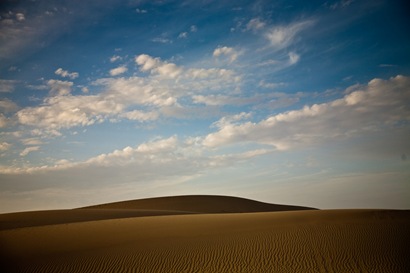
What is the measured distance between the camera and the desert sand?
45.7 ft

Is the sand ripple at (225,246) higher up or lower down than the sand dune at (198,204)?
lower down

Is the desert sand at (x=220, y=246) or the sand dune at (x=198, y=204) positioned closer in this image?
the desert sand at (x=220, y=246)

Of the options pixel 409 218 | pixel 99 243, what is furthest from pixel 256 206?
pixel 99 243

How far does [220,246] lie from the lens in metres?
16.8

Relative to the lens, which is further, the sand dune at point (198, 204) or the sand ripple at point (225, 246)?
the sand dune at point (198, 204)

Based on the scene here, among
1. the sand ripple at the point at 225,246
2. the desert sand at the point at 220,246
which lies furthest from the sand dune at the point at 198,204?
the sand ripple at the point at 225,246

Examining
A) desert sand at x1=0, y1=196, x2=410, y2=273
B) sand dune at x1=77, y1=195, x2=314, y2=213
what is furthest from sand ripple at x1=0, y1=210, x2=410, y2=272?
sand dune at x1=77, y1=195, x2=314, y2=213

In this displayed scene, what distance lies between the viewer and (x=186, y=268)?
13914 millimetres

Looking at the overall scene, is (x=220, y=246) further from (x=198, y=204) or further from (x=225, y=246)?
(x=198, y=204)

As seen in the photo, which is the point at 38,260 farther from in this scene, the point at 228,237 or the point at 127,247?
the point at 228,237

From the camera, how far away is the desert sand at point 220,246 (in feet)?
45.7

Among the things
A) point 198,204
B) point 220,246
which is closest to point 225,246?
point 220,246

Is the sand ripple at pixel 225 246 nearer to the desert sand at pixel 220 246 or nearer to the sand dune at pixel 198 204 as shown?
the desert sand at pixel 220 246

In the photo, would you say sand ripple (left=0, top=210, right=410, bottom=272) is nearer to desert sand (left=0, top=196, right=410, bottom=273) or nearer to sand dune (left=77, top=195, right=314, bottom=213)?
desert sand (left=0, top=196, right=410, bottom=273)
